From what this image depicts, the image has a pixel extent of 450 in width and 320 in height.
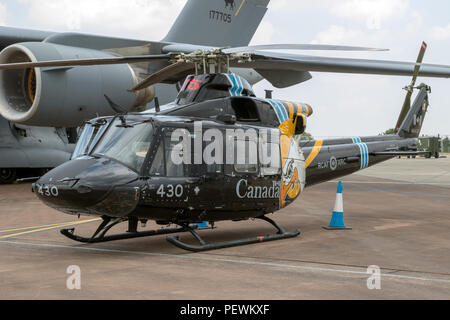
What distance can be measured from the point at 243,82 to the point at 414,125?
5943mm

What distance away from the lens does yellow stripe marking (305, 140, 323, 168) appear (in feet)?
32.1

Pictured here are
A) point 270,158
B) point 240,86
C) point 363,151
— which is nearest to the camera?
point 270,158

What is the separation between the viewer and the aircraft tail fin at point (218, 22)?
1961 centimetres

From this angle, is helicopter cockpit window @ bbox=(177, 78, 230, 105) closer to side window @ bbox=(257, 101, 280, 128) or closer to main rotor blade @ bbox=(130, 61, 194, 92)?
main rotor blade @ bbox=(130, 61, 194, 92)

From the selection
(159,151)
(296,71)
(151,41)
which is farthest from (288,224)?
(151,41)

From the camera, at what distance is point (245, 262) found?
6.75m

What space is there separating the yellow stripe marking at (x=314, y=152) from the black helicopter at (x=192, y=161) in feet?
0.12

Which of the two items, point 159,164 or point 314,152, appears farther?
point 314,152

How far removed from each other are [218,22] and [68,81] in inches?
292

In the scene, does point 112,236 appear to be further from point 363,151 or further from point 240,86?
point 363,151

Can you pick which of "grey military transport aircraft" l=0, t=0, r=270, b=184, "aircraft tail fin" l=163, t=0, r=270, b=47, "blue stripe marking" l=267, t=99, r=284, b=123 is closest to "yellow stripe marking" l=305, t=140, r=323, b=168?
"blue stripe marking" l=267, t=99, r=284, b=123

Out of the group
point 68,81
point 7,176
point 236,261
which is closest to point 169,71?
point 236,261

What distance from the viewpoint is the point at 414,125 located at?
13.1 metres

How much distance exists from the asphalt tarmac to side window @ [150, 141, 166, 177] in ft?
3.41
